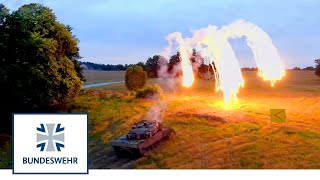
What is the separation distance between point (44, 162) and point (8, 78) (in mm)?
5634

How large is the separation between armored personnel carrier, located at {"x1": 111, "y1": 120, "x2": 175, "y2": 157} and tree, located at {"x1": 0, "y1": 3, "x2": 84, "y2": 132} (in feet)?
11.2

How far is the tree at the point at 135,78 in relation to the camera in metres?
19.0

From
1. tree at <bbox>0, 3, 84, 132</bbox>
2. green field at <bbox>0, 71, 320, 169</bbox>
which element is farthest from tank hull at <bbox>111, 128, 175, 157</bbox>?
tree at <bbox>0, 3, 84, 132</bbox>

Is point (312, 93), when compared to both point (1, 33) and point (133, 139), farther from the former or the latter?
point (1, 33)

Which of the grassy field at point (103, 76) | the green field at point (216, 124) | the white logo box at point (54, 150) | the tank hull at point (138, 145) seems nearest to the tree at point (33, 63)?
the grassy field at point (103, 76)

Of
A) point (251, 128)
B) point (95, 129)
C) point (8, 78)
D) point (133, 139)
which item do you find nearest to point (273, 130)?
point (251, 128)

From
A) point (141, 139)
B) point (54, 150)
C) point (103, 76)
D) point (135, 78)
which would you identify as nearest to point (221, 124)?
point (141, 139)

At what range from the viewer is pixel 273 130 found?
1758 centimetres

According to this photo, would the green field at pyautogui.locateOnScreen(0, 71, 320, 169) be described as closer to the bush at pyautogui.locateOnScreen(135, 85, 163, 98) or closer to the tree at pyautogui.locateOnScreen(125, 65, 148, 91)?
the bush at pyautogui.locateOnScreen(135, 85, 163, 98)

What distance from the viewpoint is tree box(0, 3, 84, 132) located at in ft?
60.1

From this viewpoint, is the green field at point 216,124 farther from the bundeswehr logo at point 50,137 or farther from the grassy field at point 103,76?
the bundeswehr logo at point 50,137

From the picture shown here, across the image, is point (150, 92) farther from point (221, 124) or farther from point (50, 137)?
point (50, 137)

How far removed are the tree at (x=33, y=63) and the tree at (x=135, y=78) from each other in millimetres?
2309

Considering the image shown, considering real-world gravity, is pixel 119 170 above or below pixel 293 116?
below
